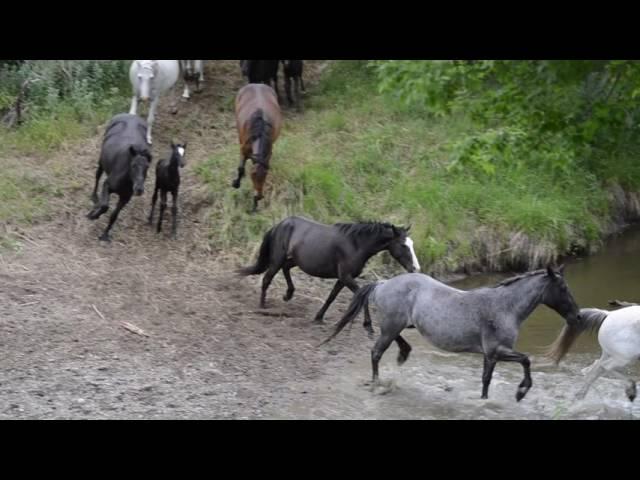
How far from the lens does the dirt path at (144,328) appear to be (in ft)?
30.1

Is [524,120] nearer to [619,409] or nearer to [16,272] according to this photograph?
[619,409]

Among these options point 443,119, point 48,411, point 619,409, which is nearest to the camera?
point 48,411

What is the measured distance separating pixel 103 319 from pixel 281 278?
10.1 ft

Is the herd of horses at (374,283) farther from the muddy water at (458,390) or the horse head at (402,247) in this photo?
the muddy water at (458,390)

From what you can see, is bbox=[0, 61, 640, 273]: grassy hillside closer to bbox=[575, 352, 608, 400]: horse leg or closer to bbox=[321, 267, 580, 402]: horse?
bbox=[321, 267, 580, 402]: horse

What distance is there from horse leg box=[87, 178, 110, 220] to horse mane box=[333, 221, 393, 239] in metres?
3.69

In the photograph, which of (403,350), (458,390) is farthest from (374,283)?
Answer: (458,390)

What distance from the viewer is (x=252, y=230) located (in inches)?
555

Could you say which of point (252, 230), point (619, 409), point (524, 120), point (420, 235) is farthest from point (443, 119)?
point (619, 409)

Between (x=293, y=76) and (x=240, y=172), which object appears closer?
(x=240, y=172)

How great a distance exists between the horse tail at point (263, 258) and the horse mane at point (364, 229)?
3.01 feet

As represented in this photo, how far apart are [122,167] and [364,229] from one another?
3.88 meters

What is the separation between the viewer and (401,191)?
50.6 ft

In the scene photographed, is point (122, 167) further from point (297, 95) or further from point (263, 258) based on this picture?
point (297, 95)
